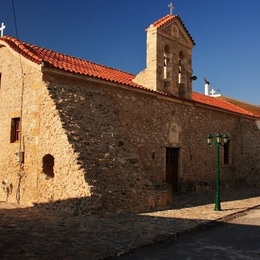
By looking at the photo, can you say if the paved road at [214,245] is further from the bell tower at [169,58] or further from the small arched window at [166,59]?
the small arched window at [166,59]

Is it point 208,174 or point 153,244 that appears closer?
point 153,244

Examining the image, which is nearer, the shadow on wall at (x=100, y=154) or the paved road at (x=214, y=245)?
the paved road at (x=214, y=245)

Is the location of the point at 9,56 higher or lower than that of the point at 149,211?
higher

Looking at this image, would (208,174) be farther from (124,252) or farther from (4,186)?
(124,252)

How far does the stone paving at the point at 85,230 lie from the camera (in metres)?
5.44

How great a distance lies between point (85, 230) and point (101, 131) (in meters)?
3.94

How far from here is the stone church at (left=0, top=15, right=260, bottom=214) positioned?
9000 mm

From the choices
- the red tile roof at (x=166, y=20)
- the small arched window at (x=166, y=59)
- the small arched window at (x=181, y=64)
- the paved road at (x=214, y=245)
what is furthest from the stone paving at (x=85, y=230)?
the red tile roof at (x=166, y=20)

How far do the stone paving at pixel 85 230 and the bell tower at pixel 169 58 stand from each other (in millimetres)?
6424

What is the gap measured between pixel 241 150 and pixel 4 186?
1378cm

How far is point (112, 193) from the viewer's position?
28.7 feet

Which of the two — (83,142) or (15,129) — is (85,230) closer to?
(83,142)

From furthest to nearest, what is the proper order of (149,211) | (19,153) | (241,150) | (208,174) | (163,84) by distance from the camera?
(241,150), (208,174), (163,84), (19,153), (149,211)

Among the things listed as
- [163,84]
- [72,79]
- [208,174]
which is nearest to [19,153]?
[72,79]
